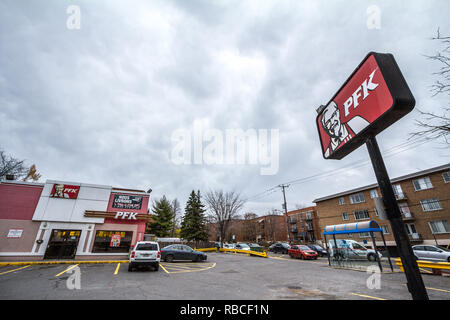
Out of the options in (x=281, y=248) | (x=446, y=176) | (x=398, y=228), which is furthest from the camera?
(x=281, y=248)

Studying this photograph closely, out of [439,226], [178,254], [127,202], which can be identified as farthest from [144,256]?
[439,226]

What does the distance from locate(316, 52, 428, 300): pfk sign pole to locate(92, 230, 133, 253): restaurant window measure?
61.5 feet

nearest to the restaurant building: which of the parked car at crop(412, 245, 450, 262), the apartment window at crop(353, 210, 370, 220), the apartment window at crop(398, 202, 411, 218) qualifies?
the parked car at crop(412, 245, 450, 262)

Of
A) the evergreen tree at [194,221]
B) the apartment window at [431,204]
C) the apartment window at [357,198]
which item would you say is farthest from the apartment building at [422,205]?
the evergreen tree at [194,221]

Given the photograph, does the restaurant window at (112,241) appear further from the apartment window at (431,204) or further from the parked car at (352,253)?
the apartment window at (431,204)

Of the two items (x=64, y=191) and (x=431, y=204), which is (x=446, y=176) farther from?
(x=64, y=191)

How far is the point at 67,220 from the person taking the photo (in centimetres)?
1617

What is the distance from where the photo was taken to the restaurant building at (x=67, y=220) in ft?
49.1

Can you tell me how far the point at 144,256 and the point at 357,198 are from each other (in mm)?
35809

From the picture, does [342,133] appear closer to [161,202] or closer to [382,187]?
[382,187]

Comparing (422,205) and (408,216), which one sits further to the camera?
(408,216)

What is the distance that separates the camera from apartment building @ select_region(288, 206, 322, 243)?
49.8 m

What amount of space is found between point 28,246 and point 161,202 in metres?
25.6
